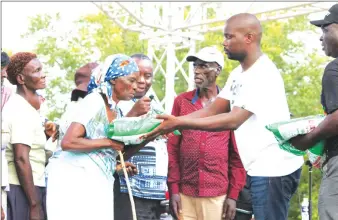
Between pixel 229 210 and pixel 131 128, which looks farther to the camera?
pixel 229 210

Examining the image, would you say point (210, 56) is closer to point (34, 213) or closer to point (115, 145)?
point (115, 145)

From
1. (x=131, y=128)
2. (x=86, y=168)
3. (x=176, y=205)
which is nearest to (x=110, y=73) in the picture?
(x=131, y=128)

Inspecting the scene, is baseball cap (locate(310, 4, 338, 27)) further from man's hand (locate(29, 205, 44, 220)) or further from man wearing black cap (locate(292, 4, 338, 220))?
man's hand (locate(29, 205, 44, 220))

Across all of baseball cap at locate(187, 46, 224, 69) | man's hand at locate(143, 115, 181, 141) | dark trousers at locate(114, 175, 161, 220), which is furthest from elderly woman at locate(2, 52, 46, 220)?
baseball cap at locate(187, 46, 224, 69)

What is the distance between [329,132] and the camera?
490 centimetres

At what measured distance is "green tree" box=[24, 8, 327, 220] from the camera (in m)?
30.5

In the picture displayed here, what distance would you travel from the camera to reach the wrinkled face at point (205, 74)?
7180 mm

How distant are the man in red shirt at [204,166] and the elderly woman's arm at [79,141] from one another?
163cm

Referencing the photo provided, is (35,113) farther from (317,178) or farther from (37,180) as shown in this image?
(317,178)

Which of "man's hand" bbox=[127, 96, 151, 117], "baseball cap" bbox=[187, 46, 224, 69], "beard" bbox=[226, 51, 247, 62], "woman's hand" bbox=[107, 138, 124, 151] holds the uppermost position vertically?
"baseball cap" bbox=[187, 46, 224, 69]

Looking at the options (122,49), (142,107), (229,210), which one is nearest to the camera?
(142,107)

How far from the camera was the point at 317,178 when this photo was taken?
2630 centimetres

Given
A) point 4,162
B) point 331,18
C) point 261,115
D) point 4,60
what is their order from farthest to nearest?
point 4,60, point 4,162, point 261,115, point 331,18

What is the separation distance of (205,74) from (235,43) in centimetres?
105
